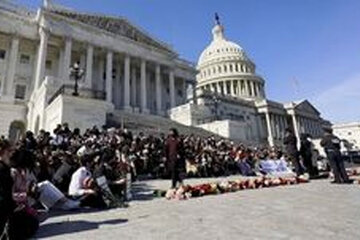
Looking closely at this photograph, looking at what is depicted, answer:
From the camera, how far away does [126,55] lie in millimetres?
43938

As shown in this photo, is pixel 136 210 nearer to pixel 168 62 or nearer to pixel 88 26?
pixel 88 26

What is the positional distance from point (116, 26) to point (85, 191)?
134 feet

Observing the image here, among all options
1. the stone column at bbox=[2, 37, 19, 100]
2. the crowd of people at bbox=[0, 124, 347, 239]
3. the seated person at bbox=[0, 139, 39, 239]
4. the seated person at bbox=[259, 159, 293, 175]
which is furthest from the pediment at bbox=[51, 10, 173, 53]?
the seated person at bbox=[0, 139, 39, 239]

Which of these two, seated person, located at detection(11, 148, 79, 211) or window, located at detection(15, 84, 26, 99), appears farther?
window, located at detection(15, 84, 26, 99)

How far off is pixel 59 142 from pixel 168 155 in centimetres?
590

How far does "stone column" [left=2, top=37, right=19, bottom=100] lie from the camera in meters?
36.0

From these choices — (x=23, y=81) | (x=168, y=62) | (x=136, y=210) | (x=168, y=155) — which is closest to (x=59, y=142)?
(x=168, y=155)

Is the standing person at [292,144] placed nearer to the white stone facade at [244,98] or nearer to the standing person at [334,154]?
the standing person at [334,154]

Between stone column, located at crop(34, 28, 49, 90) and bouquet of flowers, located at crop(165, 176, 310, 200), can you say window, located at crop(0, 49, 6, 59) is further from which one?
bouquet of flowers, located at crop(165, 176, 310, 200)

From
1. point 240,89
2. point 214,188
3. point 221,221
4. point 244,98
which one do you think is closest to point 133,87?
point 214,188

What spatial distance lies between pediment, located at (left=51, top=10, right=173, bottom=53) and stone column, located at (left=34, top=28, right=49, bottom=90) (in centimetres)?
345

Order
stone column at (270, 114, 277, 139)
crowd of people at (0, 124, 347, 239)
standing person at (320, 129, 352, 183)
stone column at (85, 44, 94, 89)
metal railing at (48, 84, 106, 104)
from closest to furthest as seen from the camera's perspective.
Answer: crowd of people at (0, 124, 347, 239) → standing person at (320, 129, 352, 183) → metal railing at (48, 84, 106, 104) → stone column at (85, 44, 94, 89) → stone column at (270, 114, 277, 139)

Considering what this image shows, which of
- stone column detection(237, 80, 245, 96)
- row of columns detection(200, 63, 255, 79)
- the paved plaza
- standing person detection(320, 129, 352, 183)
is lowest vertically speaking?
the paved plaza

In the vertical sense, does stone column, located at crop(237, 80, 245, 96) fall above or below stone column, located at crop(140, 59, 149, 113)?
above
